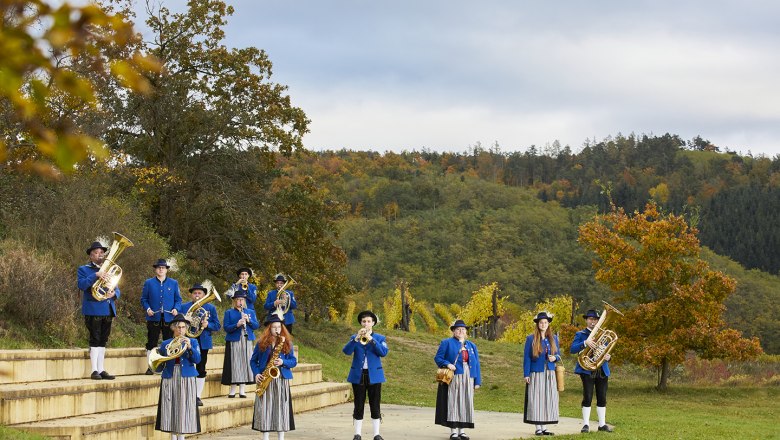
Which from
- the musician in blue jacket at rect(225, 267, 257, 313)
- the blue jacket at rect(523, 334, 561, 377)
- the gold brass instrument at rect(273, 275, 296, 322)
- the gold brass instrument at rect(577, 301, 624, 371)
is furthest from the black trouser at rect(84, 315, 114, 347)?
the gold brass instrument at rect(577, 301, 624, 371)

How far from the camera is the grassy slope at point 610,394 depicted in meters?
18.5

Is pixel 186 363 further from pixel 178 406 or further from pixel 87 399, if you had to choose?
pixel 87 399

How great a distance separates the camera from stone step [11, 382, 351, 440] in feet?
38.4

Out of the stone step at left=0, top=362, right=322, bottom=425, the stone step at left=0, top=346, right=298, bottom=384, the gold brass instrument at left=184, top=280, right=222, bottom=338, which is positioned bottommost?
the stone step at left=0, top=362, right=322, bottom=425

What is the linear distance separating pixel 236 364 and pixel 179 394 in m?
4.06

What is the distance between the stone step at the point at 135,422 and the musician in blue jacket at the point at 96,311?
0.88 m

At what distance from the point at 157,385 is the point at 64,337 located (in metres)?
3.13

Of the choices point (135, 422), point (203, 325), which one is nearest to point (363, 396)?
point (203, 325)

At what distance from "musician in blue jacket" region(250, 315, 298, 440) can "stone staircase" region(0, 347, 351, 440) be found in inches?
58.3

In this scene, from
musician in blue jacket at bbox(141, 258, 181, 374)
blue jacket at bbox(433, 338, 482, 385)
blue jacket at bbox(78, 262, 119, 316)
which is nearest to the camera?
blue jacket at bbox(78, 262, 119, 316)

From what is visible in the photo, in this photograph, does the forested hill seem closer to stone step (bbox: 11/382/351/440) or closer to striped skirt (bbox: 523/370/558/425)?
stone step (bbox: 11/382/351/440)

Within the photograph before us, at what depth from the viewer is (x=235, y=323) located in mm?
16594

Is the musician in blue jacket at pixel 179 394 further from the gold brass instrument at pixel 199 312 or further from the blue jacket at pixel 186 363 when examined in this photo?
the gold brass instrument at pixel 199 312

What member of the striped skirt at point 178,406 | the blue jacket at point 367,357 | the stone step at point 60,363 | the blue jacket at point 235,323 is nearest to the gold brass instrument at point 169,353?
the striped skirt at point 178,406
